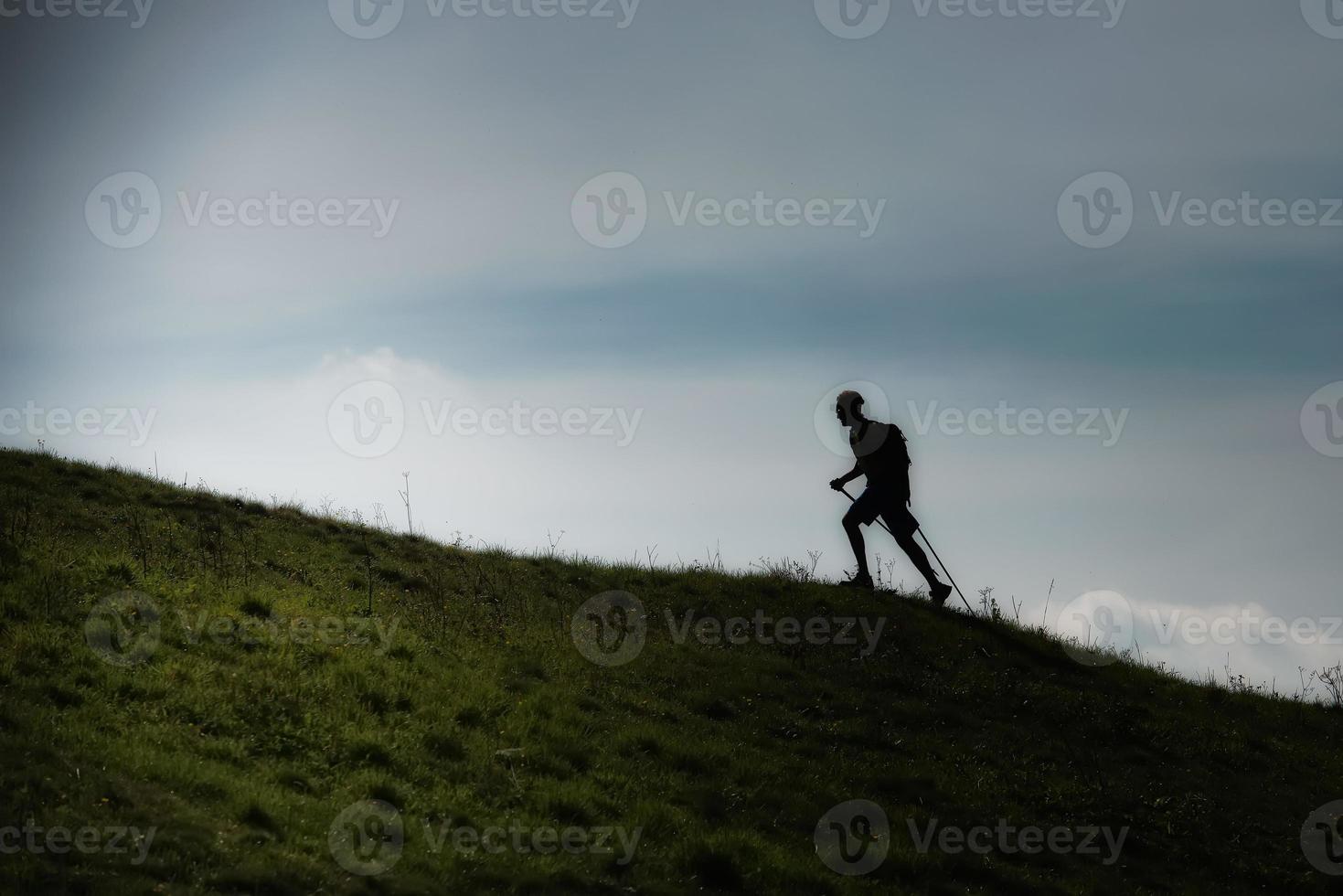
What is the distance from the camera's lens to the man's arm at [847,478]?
59.0 feet

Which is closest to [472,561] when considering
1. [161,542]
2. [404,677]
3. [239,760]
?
[161,542]

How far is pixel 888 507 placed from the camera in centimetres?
1794

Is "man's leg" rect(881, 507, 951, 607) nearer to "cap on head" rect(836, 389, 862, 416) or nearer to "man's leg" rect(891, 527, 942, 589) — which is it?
"man's leg" rect(891, 527, 942, 589)

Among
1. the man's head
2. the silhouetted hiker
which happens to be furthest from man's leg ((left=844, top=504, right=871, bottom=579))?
the man's head

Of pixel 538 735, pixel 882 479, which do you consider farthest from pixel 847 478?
pixel 538 735

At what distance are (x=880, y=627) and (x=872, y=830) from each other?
6750 mm

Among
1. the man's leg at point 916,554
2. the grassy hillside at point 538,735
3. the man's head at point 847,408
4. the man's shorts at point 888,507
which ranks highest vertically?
the man's head at point 847,408

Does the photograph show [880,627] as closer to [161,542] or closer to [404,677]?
[404,677]

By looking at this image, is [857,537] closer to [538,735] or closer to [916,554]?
[916,554]

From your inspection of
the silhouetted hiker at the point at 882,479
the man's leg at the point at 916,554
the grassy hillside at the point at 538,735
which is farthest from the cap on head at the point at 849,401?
the grassy hillside at the point at 538,735

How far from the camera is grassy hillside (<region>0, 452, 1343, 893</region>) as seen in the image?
8.27 m

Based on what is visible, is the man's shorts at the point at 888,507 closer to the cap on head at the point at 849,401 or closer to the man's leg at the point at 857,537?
the man's leg at the point at 857,537

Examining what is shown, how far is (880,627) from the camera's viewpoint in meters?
16.8

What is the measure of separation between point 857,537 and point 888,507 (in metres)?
0.86
